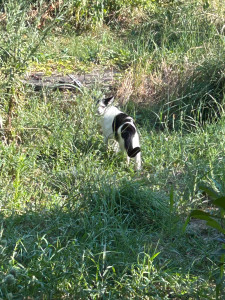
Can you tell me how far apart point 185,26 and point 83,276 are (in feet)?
22.8

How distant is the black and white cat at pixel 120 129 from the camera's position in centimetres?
684

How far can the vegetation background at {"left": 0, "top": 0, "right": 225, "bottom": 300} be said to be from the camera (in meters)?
4.15

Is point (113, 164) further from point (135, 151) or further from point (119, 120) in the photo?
point (119, 120)

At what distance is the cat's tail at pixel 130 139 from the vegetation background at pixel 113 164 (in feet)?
0.72

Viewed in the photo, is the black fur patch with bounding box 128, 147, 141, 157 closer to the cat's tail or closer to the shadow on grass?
the cat's tail

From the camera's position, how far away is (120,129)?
7.23m

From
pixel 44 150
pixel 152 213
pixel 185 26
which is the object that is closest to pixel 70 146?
pixel 44 150

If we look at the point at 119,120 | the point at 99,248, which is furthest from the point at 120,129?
the point at 99,248

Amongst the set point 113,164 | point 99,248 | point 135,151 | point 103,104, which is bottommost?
point 113,164

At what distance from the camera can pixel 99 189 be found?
17.7ft

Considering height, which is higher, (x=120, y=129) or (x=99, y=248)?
(x=99, y=248)

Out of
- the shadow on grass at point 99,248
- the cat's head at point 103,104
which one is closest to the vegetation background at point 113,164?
the shadow on grass at point 99,248

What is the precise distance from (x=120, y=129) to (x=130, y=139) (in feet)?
1.05

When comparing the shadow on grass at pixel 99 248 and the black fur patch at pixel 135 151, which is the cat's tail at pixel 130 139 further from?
the shadow on grass at pixel 99 248
